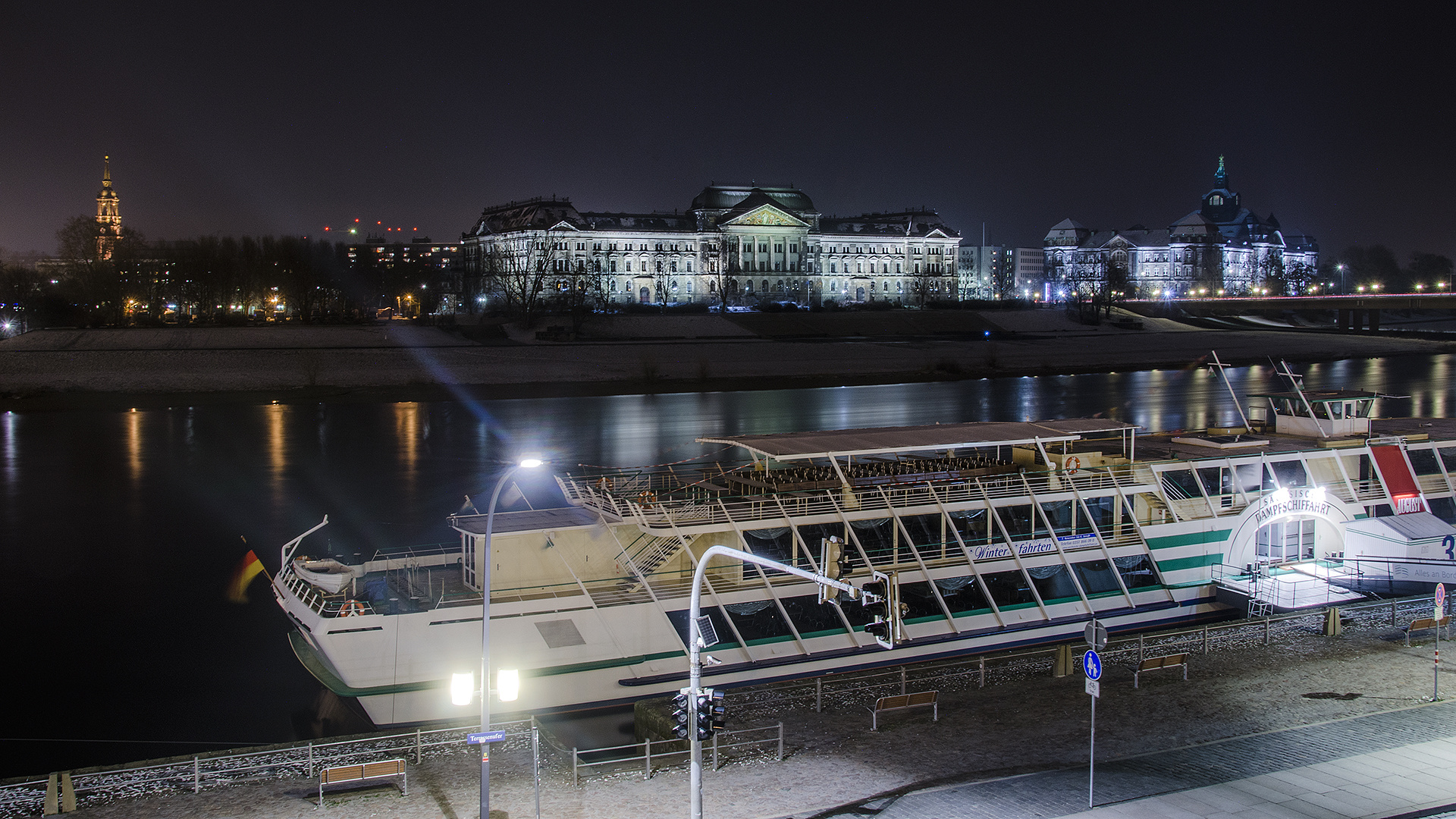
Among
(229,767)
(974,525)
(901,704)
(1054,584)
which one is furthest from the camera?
(974,525)

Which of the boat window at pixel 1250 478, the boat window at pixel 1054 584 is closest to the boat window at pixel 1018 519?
the boat window at pixel 1054 584

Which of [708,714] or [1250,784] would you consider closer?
[708,714]

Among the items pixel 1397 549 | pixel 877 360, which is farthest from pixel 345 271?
pixel 1397 549

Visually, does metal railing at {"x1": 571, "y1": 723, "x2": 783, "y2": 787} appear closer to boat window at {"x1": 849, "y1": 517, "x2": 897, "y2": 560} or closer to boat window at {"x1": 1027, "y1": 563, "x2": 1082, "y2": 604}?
boat window at {"x1": 849, "y1": 517, "x2": 897, "y2": 560}

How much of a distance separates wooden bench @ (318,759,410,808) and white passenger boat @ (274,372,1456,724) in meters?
3.81

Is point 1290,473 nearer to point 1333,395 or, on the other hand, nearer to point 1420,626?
point 1333,395

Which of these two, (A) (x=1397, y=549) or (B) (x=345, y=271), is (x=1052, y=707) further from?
(B) (x=345, y=271)

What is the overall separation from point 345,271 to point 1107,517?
435 feet

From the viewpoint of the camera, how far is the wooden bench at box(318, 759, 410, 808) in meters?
13.6

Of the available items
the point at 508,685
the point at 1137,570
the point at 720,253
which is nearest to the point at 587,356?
the point at 720,253

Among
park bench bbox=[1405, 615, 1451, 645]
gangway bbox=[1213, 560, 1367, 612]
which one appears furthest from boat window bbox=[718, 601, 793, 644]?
park bench bbox=[1405, 615, 1451, 645]

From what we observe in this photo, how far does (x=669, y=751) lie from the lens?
15547 mm

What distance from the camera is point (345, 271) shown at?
464ft

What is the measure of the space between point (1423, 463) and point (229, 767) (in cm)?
3334
